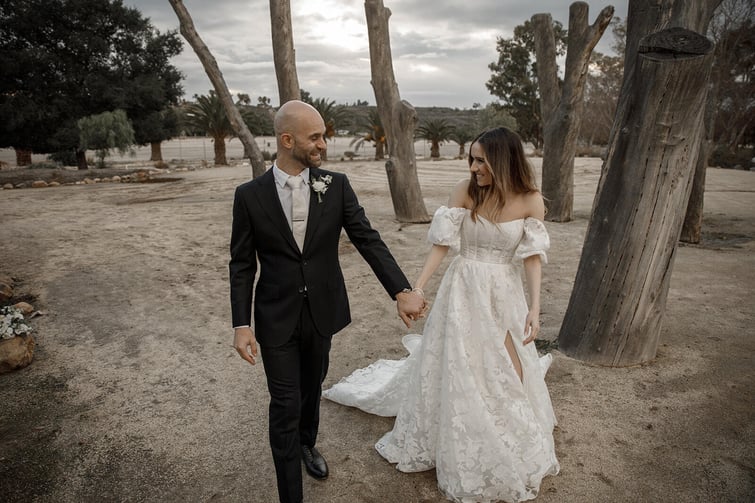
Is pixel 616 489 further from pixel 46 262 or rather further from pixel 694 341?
pixel 46 262

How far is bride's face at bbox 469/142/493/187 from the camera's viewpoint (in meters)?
2.76

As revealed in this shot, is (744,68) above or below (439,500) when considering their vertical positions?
above

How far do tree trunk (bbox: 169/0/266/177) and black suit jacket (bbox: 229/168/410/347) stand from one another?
758 centimetres

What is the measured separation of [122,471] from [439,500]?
73.9 inches

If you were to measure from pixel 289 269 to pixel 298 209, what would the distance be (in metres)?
0.30

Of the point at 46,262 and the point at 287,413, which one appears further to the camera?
the point at 46,262

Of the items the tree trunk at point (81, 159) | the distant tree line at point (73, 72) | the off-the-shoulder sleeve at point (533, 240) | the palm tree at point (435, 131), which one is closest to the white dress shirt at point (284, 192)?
the off-the-shoulder sleeve at point (533, 240)

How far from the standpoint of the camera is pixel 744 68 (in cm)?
2583

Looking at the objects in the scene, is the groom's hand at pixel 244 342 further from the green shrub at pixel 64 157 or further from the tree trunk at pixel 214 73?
the green shrub at pixel 64 157

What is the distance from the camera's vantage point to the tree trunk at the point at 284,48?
7.76m

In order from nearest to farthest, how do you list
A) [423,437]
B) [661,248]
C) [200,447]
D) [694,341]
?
[423,437]
[200,447]
[661,248]
[694,341]

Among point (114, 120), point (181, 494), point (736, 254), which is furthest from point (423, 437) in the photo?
point (114, 120)

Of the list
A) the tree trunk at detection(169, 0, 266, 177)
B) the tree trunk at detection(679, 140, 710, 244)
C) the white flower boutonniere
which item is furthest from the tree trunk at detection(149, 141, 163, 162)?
the tree trunk at detection(679, 140, 710, 244)

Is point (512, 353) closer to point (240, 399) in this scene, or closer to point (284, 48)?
point (240, 399)
